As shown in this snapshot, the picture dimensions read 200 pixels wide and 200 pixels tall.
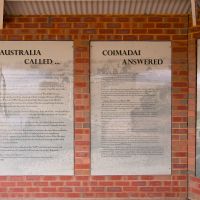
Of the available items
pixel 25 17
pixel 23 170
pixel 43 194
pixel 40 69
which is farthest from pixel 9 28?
pixel 43 194

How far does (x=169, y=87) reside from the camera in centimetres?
409

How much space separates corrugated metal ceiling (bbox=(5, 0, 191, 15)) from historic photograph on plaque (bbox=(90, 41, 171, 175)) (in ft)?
1.37

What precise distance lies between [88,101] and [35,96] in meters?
0.71

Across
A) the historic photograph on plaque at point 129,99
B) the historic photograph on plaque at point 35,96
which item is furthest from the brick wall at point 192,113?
the historic photograph on plaque at point 35,96

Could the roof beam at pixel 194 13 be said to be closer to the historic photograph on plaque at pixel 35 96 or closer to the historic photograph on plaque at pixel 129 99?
the historic photograph on plaque at pixel 129 99

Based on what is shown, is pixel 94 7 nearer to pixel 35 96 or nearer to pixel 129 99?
pixel 129 99

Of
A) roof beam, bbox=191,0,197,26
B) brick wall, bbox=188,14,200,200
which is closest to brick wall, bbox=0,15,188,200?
brick wall, bbox=188,14,200,200

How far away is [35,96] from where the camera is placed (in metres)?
4.08

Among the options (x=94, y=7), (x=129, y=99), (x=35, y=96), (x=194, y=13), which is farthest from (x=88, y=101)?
(x=194, y=13)

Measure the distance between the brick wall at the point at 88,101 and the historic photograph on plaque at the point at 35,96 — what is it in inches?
4.7

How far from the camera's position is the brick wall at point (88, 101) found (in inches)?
160

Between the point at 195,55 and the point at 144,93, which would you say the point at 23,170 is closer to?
the point at 144,93

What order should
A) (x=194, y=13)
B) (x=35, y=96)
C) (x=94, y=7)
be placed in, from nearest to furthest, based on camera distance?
(x=194, y=13)
(x=94, y=7)
(x=35, y=96)

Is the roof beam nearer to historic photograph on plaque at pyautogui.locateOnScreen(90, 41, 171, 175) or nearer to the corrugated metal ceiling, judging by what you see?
the corrugated metal ceiling
